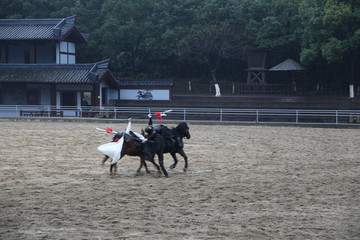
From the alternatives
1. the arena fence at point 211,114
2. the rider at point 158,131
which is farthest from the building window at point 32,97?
the rider at point 158,131

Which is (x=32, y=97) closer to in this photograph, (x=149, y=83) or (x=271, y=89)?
(x=149, y=83)

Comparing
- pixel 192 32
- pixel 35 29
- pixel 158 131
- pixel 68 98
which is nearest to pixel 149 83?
pixel 68 98

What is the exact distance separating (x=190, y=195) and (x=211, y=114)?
22346 millimetres

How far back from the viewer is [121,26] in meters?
40.2

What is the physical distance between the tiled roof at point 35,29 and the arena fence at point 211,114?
6.19 meters

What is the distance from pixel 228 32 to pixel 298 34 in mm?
6321

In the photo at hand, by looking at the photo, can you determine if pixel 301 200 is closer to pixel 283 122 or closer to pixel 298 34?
pixel 283 122

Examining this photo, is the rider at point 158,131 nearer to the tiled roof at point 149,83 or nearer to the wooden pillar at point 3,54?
the tiled roof at point 149,83

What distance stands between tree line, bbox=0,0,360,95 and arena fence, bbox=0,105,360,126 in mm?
7917

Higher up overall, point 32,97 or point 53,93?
point 53,93

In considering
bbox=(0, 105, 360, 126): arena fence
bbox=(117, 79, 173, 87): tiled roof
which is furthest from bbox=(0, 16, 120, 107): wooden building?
bbox=(0, 105, 360, 126): arena fence

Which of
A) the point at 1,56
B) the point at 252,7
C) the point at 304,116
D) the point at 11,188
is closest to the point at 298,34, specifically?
the point at 252,7

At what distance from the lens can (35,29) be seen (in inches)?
1478

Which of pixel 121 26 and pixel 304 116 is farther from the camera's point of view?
pixel 121 26
